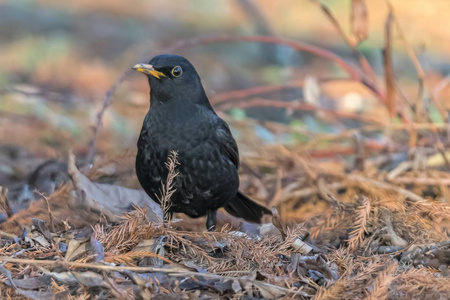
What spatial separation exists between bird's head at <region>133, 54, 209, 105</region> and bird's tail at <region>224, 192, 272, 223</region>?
0.81 meters

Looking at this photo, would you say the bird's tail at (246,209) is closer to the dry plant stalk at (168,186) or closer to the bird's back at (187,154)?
the bird's back at (187,154)

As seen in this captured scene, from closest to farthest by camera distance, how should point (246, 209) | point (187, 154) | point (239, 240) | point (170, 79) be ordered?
point (239, 240), point (187, 154), point (170, 79), point (246, 209)

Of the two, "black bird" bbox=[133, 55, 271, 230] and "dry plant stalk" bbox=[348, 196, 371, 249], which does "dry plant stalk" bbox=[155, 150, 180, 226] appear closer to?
"black bird" bbox=[133, 55, 271, 230]

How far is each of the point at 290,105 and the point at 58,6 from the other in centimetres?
592

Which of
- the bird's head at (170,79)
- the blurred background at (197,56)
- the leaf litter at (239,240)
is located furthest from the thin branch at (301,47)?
the bird's head at (170,79)

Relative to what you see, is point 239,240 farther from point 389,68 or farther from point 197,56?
point 197,56

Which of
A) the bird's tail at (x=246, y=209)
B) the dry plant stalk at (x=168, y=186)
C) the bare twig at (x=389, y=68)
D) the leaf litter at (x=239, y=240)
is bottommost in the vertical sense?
the bird's tail at (x=246, y=209)

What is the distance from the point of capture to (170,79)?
370 centimetres

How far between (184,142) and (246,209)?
88 cm

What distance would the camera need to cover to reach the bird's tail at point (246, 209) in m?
4.19

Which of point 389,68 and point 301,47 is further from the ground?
point 301,47

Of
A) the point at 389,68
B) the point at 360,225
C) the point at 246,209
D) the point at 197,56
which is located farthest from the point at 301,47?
the point at 197,56

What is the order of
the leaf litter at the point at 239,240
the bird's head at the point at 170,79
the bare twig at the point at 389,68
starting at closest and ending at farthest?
the leaf litter at the point at 239,240
the bird's head at the point at 170,79
the bare twig at the point at 389,68

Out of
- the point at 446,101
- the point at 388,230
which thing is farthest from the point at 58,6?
the point at 388,230
